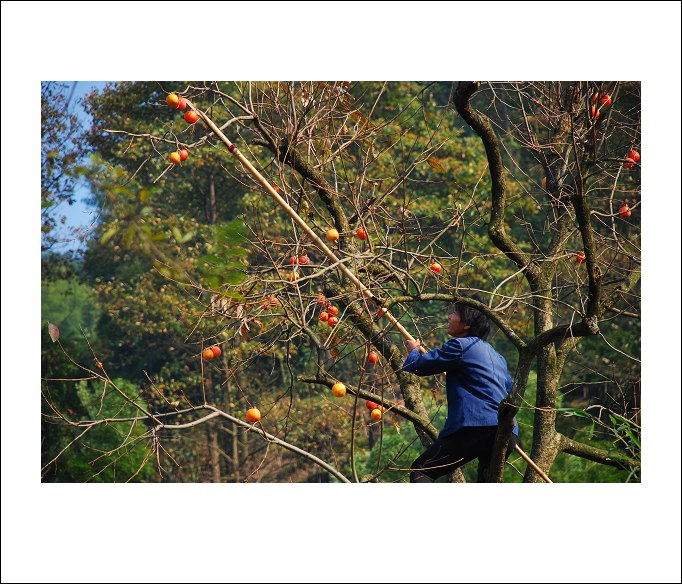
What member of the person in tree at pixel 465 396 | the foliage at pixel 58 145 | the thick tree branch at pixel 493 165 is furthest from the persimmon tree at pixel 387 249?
the foliage at pixel 58 145

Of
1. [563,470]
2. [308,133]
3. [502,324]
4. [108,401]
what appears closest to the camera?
[502,324]

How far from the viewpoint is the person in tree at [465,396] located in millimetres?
2318

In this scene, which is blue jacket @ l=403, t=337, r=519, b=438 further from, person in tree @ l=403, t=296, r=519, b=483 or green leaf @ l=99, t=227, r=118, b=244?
green leaf @ l=99, t=227, r=118, b=244

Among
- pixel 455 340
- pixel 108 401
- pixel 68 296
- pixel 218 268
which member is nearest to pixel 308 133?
pixel 218 268

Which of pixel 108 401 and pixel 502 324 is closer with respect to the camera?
pixel 502 324

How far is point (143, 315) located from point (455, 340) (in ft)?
16.4

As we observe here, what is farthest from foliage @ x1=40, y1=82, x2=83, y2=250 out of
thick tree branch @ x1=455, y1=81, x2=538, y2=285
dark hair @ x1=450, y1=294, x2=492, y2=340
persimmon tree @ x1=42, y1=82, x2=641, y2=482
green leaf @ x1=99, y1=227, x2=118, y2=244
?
dark hair @ x1=450, y1=294, x2=492, y2=340

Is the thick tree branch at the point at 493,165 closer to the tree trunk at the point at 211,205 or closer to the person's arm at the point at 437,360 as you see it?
the person's arm at the point at 437,360

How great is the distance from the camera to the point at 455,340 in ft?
7.61

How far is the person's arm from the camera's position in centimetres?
229

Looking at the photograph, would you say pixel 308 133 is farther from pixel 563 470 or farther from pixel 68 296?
pixel 68 296

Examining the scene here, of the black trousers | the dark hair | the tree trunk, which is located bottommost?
the black trousers

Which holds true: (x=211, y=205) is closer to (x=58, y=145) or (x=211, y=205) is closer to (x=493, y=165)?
(x=58, y=145)

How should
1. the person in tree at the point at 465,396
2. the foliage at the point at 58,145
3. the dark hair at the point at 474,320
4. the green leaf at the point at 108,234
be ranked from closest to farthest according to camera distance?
the person in tree at the point at 465,396 < the dark hair at the point at 474,320 < the foliage at the point at 58,145 < the green leaf at the point at 108,234
